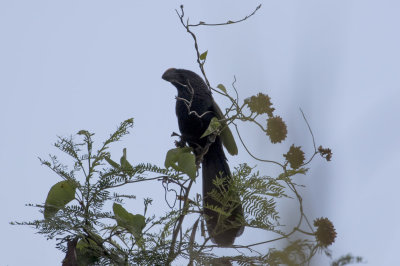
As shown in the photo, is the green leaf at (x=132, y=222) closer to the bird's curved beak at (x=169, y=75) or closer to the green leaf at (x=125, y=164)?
the green leaf at (x=125, y=164)

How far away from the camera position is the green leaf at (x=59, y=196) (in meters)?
1.72

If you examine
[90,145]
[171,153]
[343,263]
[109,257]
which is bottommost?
[343,263]

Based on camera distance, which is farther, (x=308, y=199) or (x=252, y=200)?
(x=252, y=200)

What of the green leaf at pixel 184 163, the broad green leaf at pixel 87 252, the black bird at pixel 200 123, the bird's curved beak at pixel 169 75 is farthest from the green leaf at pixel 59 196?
the bird's curved beak at pixel 169 75

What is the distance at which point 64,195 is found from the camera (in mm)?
1729

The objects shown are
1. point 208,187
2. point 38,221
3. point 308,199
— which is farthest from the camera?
point 208,187

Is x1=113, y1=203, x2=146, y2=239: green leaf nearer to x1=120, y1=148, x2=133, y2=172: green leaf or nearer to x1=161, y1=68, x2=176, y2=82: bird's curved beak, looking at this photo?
x1=120, y1=148, x2=133, y2=172: green leaf

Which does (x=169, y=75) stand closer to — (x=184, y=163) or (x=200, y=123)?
(x=200, y=123)

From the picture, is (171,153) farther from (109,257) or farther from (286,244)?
(286,244)

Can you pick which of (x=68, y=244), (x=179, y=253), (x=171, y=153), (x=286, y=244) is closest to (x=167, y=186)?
(x=171, y=153)

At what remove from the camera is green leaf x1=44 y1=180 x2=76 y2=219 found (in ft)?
5.65

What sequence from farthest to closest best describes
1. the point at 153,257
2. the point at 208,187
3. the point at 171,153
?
the point at 208,187 < the point at 171,153 < the point at 153,257

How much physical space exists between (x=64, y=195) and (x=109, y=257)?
0.27 meters

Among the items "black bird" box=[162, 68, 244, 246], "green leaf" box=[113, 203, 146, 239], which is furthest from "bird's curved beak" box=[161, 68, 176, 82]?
"green leaf" box=[113, 203, 146, 239]
